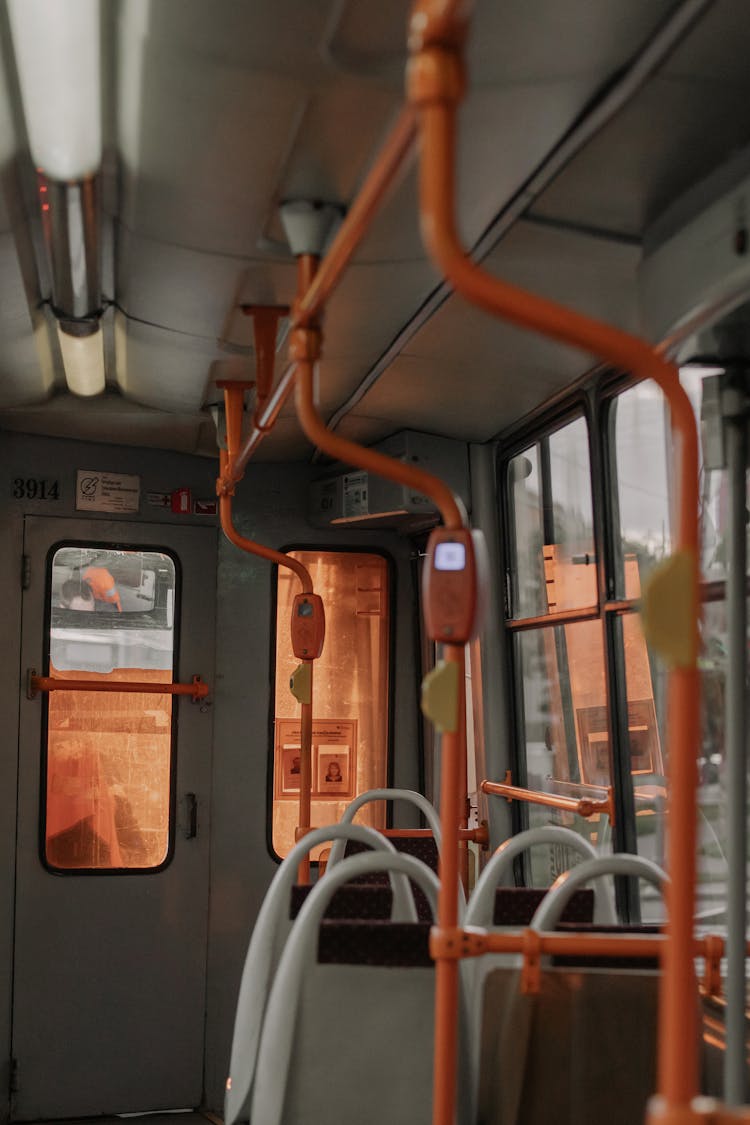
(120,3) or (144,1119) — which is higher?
(120,3)

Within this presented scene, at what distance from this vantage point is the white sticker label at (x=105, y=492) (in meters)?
5.01

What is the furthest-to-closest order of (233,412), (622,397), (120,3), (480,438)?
(480,438) → (233,412) → (622,397) → (120,3)

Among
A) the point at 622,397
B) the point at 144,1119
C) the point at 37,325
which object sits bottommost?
the point at 144,1119

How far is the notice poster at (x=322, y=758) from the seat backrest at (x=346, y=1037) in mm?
2818

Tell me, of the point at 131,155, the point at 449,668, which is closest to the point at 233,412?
the point at 131,155

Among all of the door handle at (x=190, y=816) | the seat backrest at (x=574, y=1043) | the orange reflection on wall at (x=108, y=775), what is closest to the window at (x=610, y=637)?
the seat backrest at (x=574, y=1043)

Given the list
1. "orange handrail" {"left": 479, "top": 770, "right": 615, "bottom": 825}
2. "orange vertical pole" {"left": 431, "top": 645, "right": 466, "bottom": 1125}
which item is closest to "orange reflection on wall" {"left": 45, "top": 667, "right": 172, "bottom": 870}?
"orange handrail" {"left": 479, "top": 770, "right": 615, "bottom": 825}

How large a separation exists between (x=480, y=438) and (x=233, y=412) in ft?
2.92

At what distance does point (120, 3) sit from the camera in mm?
1748

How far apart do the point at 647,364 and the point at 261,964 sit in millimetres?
1827

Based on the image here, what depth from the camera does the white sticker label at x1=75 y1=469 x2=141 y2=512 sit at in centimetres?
501

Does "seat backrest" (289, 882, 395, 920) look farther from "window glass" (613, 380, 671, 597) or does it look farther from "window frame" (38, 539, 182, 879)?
"window frame" (38, 539, 182, 879)

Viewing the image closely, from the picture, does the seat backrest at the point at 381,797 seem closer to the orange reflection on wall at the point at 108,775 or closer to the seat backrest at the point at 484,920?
the seat backrest at the point at 484,920

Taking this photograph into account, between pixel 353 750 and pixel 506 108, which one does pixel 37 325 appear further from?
pixel 353 750
